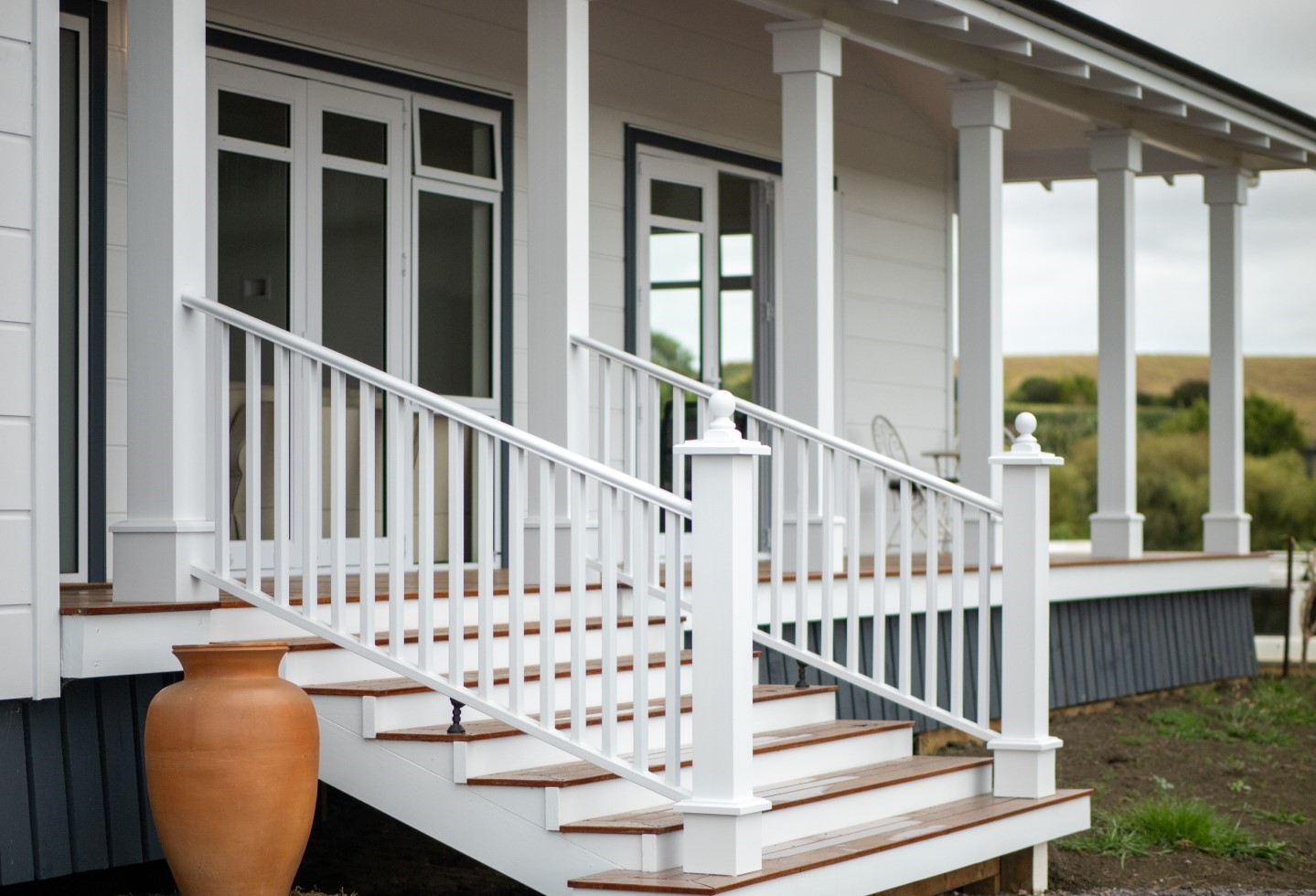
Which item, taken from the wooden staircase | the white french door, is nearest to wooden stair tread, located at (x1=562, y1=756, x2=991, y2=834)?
the wooden staircase

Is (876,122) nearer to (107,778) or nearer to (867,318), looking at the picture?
(867,318)

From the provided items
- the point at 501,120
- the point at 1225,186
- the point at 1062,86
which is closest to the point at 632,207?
the point at 501,120

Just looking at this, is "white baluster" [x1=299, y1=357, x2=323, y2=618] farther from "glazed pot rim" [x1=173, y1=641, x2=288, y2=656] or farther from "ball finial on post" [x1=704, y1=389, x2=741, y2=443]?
"ball finial on post" [x1=704, y1=389, x2=741, y2=443]

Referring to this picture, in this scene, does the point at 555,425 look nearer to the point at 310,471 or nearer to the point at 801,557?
the point at 801,557

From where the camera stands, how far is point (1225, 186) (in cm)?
1046

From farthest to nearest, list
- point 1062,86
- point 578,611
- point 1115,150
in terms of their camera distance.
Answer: point 1115,150 < point 1062,86 < point 578,611

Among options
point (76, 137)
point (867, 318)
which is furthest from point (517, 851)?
point (867, 318)

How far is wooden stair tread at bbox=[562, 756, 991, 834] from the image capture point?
13.7 feet

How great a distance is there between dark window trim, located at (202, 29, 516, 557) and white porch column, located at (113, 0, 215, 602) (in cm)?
190

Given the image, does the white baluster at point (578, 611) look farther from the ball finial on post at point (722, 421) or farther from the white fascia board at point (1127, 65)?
the white fascia board at point (1127, 65)

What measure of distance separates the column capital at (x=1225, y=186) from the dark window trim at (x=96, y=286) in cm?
737

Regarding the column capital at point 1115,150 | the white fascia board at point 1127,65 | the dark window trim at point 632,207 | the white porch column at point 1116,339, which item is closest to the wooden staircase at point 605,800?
the dark window trim at point 632,207

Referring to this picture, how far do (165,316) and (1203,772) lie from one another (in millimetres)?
5397

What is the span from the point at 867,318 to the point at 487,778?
6.12m
